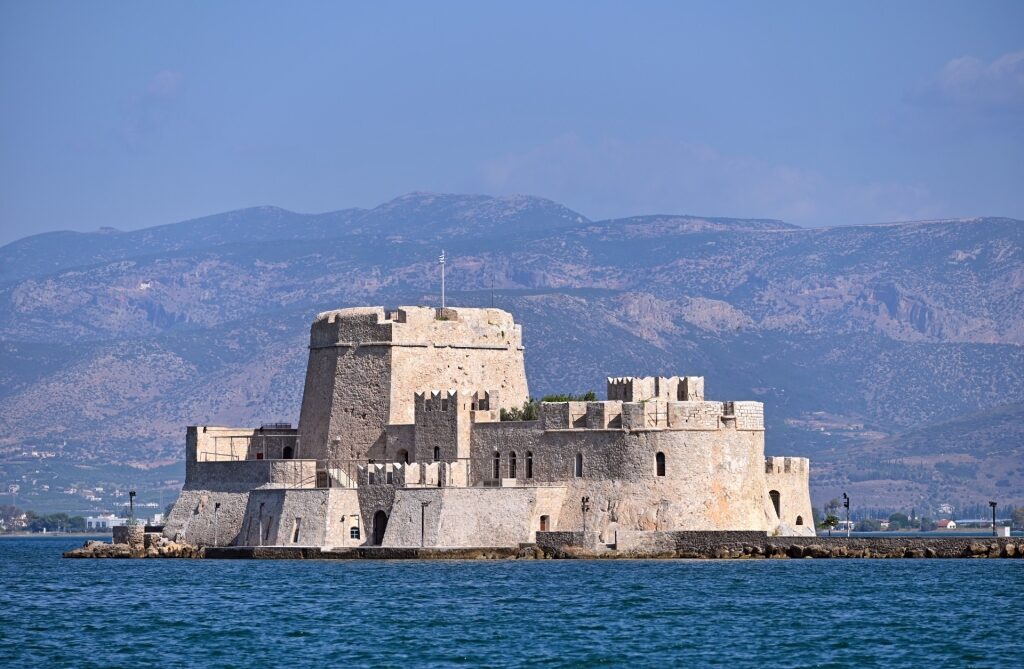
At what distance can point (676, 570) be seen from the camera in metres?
70.1

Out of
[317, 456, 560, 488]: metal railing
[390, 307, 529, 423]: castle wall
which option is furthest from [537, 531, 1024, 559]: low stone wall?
[390, 307, 529, 423]: castle wall

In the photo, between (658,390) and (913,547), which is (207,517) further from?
(913,547)

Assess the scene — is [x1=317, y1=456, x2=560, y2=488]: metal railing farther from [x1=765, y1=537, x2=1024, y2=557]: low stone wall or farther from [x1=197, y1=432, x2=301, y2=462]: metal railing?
[x1=765, y1=537, x2=1024, y2=557]: low stone wall

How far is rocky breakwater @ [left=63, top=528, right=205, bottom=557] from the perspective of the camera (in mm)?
83312

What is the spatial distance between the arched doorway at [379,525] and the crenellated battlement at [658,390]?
9.10m

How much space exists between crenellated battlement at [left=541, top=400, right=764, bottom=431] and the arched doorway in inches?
255

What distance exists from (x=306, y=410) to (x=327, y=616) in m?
28.5

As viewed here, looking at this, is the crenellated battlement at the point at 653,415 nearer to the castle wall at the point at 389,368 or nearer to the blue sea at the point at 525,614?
the blue sea at the point at 525,614

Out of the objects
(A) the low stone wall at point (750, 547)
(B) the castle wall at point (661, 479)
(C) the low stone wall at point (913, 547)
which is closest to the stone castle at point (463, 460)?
(B) the castle wall at point (661, 479)

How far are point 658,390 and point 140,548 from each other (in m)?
21.9

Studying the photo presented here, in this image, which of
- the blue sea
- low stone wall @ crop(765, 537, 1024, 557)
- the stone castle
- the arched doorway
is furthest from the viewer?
the arched doorway

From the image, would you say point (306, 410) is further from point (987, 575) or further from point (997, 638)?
point (997, 638)

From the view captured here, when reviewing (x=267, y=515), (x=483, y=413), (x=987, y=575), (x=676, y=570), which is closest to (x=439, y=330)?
(x=483, y=413)

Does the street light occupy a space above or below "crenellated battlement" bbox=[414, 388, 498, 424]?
below
